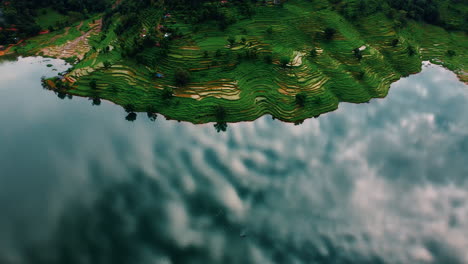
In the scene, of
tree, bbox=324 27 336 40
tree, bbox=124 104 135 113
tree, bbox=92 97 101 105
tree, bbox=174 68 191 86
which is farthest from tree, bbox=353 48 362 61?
tree, bbox=92 97 101 105

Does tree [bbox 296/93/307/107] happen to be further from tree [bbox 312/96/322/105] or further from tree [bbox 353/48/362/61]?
tree [bbox 353/48/362/61]

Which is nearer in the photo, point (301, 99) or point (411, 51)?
point (301, 99)

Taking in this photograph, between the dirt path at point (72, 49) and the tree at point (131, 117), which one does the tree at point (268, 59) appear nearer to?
the tree at point (131, 117)

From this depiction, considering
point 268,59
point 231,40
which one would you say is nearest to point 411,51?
point 268,59

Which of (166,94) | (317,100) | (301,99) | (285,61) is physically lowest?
(317,100)

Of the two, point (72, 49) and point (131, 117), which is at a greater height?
point (72, 49)

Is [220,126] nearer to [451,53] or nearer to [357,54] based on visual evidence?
[357,54]
